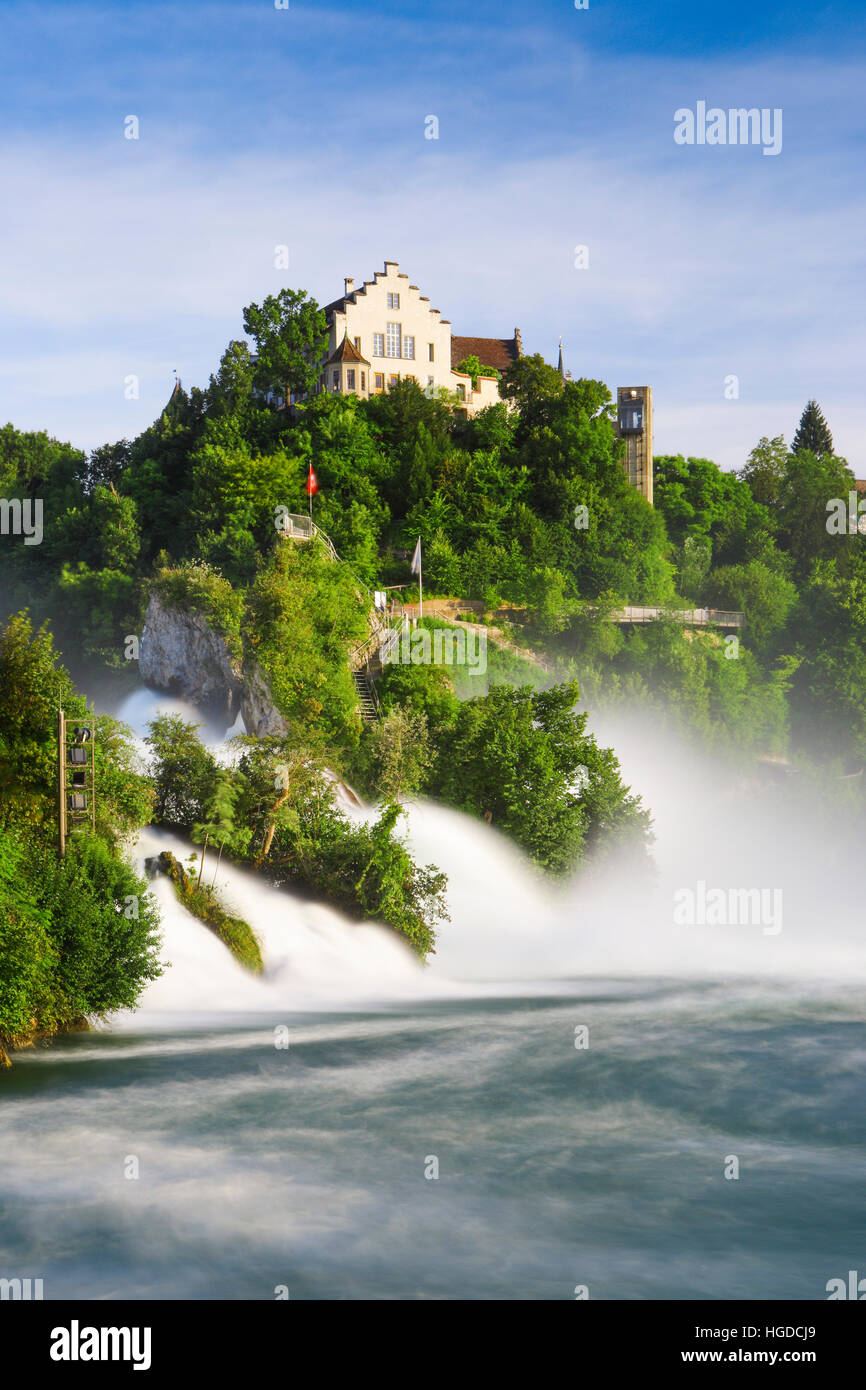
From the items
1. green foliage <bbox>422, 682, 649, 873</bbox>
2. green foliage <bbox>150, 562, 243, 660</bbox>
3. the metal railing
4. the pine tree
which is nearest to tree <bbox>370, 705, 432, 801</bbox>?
green foliage <bbox>422, 682, 649, 873</bbox>

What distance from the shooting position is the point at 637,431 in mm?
82938

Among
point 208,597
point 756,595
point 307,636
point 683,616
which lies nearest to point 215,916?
point 307,636

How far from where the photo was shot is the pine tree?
389 ft

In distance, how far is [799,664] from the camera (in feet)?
246

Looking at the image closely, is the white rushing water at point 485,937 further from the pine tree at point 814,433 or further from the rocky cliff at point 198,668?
the pine tree at point 814,433

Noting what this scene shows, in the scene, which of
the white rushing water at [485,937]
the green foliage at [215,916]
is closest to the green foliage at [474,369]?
the white rushing water at [485,937]

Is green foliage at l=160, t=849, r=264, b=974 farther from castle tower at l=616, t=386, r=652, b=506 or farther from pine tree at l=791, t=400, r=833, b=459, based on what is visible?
pine tree at l=791, t=400, r=833, b=459

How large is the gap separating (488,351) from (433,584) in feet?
90.0

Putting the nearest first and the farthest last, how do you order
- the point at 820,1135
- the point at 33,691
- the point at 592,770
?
1. the point at 820,1135
2. the point at 33,691
3. the point at 592,770

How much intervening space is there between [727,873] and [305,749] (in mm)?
25632

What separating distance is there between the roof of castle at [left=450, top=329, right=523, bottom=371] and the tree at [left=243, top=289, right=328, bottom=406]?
39.3 ft

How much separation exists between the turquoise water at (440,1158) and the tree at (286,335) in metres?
48.0
